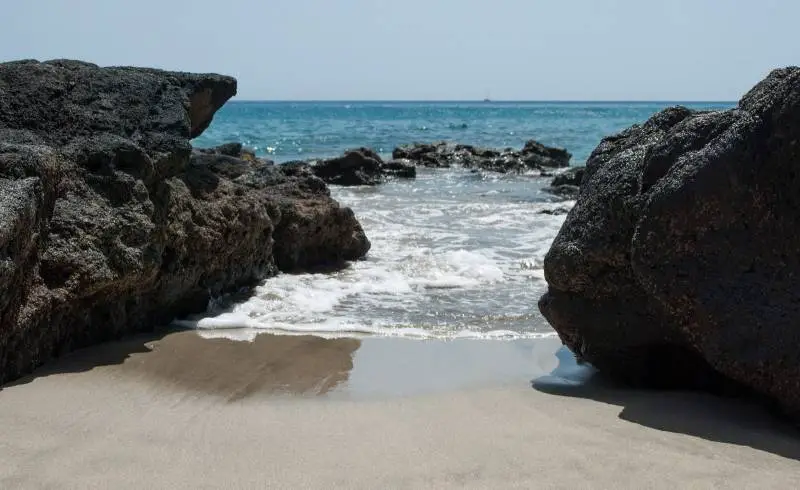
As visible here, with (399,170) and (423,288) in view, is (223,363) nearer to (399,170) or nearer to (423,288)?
(423,288)

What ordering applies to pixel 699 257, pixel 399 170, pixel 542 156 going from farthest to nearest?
1. pixel 542 156
2. pixel 399 170
3. pixel 699 257

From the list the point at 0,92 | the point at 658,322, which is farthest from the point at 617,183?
the point at 0,92

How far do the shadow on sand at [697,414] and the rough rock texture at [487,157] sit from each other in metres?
18.7

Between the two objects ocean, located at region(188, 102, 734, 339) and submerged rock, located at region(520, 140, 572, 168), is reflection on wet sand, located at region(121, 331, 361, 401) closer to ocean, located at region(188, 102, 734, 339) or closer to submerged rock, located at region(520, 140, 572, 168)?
ocean, located at region(188, 102, 734, 339)

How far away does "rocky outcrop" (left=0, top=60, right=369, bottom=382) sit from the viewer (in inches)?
164

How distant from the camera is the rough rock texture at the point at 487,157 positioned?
23.6 meters

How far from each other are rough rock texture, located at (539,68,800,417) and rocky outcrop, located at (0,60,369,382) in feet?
8.14

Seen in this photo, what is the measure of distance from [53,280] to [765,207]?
3.51 m

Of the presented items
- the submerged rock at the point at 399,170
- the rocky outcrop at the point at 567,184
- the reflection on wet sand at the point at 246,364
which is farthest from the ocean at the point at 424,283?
the submerged rock at the point at 399,170

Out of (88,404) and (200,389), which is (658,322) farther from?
(88,404)

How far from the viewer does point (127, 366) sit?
4.48m

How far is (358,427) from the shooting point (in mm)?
3525

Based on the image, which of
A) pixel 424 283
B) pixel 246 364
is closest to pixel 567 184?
pixel 424 283

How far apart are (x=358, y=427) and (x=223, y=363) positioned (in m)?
1.45
